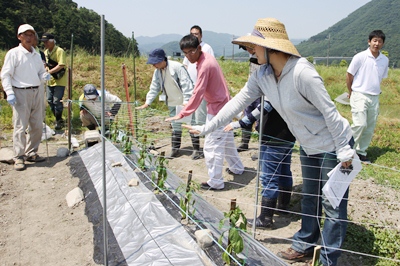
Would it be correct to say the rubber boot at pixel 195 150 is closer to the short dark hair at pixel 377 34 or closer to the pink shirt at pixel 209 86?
the pink shirt at pixel 209 86

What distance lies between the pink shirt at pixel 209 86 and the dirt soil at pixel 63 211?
0.85 metres

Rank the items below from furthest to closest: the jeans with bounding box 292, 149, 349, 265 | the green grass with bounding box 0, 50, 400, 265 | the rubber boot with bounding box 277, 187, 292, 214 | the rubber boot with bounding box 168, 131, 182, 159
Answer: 1. the rubber boot with bounding box 168, 131, 182, 159
2. the rubber boot with bounding box 277, 187, 292, 214
3. the green grass with bounding box 0, 50, 400, 265
4. the jeans with bounding box 292, 149, 349, 265

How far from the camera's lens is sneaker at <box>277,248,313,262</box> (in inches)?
100

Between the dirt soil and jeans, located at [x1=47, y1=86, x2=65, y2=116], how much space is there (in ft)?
5.77

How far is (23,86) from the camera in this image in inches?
178

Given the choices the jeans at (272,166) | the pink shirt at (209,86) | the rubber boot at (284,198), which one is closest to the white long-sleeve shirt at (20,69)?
the pink shirt at (209,86)

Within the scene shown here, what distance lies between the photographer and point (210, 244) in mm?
2465

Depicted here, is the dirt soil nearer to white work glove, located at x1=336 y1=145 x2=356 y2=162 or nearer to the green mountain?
white work glove, located at x1=336 y1=145 x2=356 y2=162

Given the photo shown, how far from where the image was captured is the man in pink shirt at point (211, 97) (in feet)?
11.4

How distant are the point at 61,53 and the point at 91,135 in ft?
5.40

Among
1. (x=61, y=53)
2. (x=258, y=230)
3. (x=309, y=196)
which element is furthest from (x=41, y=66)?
(x=309, y=196)

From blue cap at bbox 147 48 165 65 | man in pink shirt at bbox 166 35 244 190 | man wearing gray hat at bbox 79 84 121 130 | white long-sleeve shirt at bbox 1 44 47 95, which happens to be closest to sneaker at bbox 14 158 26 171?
white long-sleeve shirt at bbox 1 44 47 95

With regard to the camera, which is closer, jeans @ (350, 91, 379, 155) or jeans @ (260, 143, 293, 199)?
jeans @ (260, 143, 293, 199)

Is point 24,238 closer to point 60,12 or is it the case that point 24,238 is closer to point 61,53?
point 61,53
